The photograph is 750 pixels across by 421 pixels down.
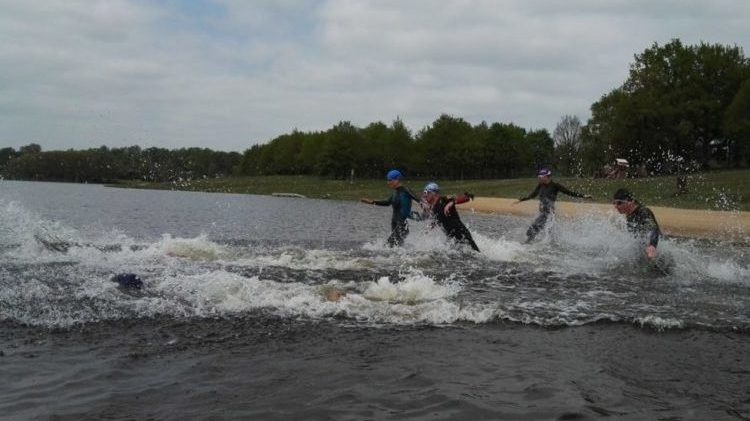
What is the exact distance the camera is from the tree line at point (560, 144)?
65.5 metres

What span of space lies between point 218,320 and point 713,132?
72117mm

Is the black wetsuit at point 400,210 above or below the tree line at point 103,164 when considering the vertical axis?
below

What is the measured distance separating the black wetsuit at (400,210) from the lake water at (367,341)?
2.87 metres

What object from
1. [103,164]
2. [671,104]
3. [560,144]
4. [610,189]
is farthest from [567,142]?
[103,164]

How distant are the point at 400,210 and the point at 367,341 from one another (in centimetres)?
922

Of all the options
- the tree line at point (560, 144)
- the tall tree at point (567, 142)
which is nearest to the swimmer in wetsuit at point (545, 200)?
the tree line at point (560, 144)

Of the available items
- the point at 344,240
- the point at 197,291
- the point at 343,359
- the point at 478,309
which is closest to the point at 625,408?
the point at 343,359

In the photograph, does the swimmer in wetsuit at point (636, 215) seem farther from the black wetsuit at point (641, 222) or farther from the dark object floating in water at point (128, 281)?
the dark object floating in water at point (128, 281)

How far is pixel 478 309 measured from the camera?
9.02 m

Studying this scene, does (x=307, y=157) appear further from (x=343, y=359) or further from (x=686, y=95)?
(x=343, y=359)

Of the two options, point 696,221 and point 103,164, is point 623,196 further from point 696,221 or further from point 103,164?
A: point 103,164

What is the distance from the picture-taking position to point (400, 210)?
54.3ft

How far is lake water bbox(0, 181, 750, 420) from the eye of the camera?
5547mm

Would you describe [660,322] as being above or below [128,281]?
below
